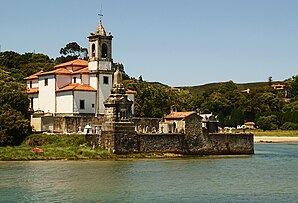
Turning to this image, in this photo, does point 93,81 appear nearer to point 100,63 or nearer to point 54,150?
point 100,63

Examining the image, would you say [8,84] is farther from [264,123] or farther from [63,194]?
[264,123]

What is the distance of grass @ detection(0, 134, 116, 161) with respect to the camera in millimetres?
55375

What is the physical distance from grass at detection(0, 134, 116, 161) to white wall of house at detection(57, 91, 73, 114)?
8847 mm

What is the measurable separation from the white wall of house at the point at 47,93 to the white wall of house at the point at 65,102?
0.75 meters

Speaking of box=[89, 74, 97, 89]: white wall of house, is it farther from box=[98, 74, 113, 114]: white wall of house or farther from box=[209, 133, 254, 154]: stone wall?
box=[209, 133, 254, 154]: stone wall

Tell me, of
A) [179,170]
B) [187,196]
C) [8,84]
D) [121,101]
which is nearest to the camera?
[187,196]

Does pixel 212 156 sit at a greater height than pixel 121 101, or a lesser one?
lesser

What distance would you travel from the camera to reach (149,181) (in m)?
40.7

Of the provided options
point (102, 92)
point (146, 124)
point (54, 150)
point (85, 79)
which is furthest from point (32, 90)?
point (54, 150)

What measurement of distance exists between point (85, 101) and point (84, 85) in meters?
2.15

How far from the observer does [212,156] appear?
6297 centimetres

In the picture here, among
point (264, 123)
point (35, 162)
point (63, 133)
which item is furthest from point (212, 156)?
point (264, 123)

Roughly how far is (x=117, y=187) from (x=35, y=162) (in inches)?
657

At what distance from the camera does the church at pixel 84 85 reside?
68562 mm
